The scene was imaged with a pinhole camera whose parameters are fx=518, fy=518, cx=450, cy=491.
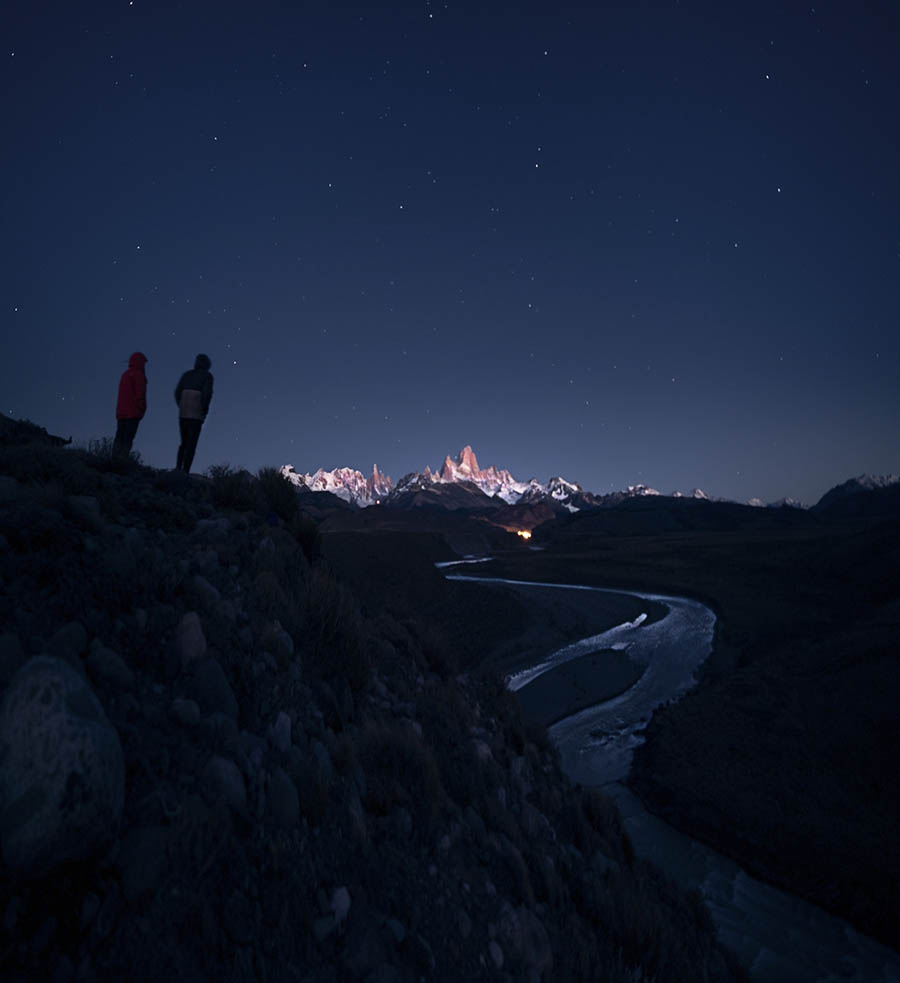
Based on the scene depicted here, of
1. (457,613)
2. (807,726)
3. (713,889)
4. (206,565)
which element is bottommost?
(713,889)

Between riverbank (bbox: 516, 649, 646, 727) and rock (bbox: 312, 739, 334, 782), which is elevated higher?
rock (bbox: 312, 739, 334, 782)

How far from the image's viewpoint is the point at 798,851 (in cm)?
1220

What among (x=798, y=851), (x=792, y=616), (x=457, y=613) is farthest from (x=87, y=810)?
(x=792, y=616)

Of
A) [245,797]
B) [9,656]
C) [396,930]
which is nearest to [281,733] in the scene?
[245,797]

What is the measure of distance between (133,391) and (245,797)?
1064 centimetres

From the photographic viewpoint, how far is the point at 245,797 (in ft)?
10.1

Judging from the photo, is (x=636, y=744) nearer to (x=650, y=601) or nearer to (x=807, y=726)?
(x=807, y=726)

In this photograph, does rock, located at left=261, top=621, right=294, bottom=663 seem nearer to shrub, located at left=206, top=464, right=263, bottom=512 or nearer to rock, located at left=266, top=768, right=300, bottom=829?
rock, located at left=266, top=768, right=300, bottom=829

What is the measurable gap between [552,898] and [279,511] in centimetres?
641

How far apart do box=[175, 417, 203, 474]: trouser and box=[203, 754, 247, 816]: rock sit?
9335mm

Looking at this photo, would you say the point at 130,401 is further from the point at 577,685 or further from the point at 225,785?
the point at 577,685

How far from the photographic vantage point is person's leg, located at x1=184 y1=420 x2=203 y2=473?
1112cm

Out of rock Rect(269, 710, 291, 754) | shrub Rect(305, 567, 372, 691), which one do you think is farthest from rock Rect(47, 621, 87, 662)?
shrub Rect(305, 567, 372, 691)

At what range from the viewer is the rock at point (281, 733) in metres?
3.72
